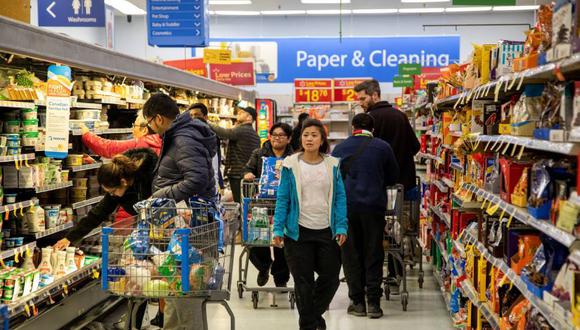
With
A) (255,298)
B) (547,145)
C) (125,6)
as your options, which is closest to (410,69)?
(125,6)

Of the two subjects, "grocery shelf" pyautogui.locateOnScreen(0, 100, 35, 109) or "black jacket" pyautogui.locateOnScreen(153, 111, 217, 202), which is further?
"grocery shelf" pyautogui.locateOnScreen(0, 100, 35, 109)

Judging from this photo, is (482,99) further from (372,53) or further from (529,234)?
(372,53)

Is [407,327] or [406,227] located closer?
[407,327]

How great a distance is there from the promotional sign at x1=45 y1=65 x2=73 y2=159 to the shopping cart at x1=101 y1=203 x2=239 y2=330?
130 centimetres

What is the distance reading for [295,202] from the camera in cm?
520

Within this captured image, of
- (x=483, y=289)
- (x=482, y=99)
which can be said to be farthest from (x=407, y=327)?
(x=482, y=99)

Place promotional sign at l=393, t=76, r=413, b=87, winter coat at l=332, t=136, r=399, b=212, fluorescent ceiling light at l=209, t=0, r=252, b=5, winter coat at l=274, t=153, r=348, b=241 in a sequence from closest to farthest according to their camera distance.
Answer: winter coat at l=274, t=153, r=348, b=241, winter coat at l=332, t=136, r=399, b=212, promotional sign at l=393, t=76, r=413, b=87, fluorescent ceiling light at l=209, t=0, r=252, b=5

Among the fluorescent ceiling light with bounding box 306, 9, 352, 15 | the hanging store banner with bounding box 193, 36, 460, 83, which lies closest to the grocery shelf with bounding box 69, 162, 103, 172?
the hanging store banner with bounding box 193, 36, 460, 83

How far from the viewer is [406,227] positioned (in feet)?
26.5

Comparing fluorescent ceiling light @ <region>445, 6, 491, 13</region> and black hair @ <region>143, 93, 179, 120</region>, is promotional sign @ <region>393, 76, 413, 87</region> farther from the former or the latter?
black hair @ <region>143, 93, 179, 120</region>

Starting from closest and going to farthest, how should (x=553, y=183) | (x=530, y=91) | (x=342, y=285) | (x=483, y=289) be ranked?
(x=553, y=183) → (x=530, y=91) → (x=483, y=289) → (x=342, y=285)

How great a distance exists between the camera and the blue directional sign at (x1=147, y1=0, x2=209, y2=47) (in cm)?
1084

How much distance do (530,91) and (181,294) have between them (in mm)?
2092

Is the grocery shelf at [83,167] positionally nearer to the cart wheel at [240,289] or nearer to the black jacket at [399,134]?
the cart wheel at [240,289]
